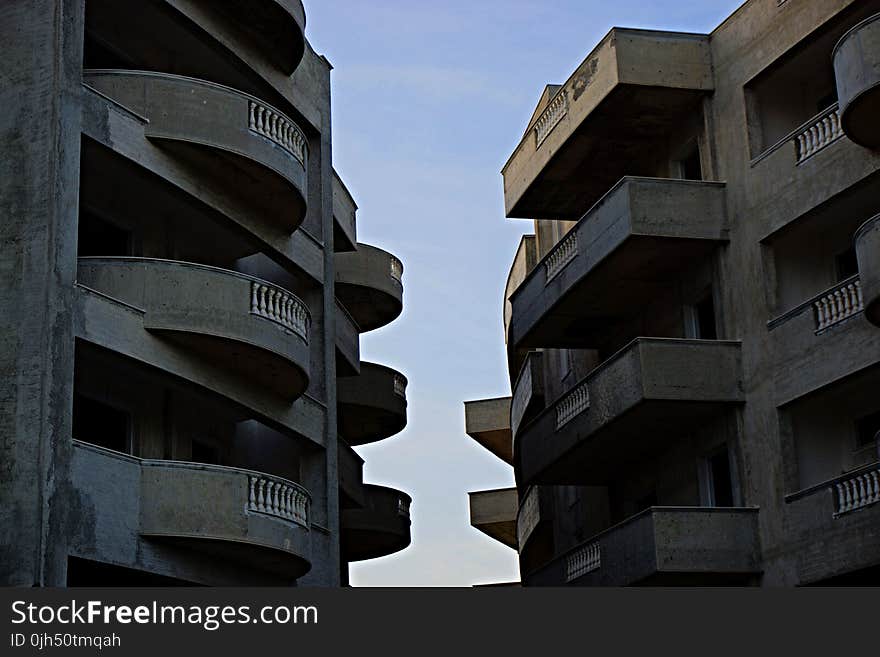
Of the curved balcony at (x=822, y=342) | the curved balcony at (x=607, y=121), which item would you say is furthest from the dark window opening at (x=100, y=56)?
the curved balcony at (x=822, y=342)

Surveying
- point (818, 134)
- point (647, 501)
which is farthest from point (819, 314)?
point (647, 501)

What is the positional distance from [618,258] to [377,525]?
433 inches

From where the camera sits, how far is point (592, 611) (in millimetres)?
16797

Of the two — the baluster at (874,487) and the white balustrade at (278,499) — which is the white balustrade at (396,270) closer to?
the white balustrade at (278,499)

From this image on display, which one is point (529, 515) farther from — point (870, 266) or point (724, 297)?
point (870, 266)

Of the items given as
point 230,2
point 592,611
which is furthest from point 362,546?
point 592,611

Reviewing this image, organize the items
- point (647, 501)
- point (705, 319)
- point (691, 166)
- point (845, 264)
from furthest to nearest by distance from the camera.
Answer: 1. point (647, 501)
2. point (691, 166)
3. point (705, 319)
4. point (845, 264)

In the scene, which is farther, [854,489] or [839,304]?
[839,304]

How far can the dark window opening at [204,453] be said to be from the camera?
2872 cm

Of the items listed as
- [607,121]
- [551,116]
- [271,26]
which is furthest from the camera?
[551,116]

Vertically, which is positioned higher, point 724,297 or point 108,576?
point 724,297

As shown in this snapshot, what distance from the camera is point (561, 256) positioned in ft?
110

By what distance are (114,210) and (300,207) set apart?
370 centimetres

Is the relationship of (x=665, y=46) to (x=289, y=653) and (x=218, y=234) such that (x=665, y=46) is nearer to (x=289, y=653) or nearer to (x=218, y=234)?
(x=218, y=234)
